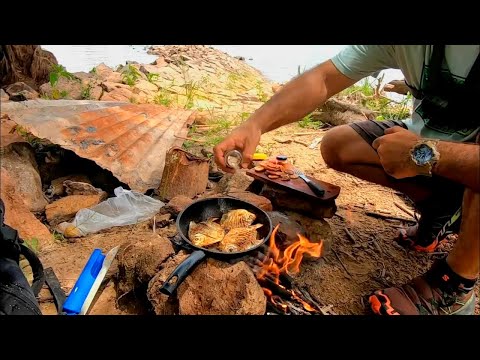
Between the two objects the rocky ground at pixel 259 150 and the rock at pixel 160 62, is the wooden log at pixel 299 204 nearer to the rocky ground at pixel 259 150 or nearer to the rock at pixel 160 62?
the rocky ground at pixel 259 150

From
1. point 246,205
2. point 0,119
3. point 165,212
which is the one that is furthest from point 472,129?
point 0,119

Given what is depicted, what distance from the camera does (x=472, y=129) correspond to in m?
2.50

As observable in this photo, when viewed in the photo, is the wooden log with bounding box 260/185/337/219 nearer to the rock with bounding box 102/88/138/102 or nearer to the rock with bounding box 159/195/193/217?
the rock with bounding box 159/195/193/217

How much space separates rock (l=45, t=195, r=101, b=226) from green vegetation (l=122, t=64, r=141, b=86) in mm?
3735

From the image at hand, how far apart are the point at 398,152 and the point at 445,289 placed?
913mm

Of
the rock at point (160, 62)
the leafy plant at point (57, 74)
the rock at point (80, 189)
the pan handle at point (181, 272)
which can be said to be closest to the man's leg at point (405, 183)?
the pan handle at point (181, 272)

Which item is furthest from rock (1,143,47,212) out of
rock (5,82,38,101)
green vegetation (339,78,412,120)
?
green vegetation (339,78,412,120)

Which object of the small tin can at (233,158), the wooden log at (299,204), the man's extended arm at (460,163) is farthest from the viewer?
the wooden log at (299,204)

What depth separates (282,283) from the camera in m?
2.52

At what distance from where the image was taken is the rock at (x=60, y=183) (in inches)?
141

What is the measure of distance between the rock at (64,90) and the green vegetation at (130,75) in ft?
3.63

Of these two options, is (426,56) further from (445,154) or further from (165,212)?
(165,212)
